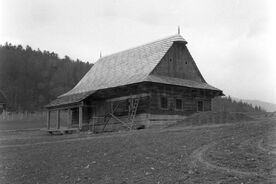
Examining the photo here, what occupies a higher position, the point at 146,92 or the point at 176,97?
the point at 146,92

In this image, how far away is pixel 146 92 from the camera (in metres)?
29.8

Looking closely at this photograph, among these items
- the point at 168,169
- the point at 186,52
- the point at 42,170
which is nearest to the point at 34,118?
the point at 186,52

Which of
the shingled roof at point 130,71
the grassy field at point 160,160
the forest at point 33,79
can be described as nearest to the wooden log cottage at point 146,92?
the shingled roof at point 130,71

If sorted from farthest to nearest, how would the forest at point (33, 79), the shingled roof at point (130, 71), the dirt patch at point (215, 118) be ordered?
the forest at point (33, 79) < the shingled roof at point (130, 71) < the dirt patch at point (215, 118)

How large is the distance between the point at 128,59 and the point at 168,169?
78.6 feet

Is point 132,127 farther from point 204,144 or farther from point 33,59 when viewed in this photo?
point 33,59

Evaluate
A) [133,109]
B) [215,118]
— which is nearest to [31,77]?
[133,109]

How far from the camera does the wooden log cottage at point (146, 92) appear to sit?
29766mm

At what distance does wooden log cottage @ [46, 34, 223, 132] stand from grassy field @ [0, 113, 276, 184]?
1033 cm

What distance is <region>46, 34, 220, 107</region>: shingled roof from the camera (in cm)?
3095

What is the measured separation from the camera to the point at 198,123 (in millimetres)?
24938

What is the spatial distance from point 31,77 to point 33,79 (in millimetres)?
627

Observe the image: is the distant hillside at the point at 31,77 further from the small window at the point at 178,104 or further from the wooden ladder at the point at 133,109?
the small window at the point at 178,104

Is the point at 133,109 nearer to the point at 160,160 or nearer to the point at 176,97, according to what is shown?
the point at 176,97
